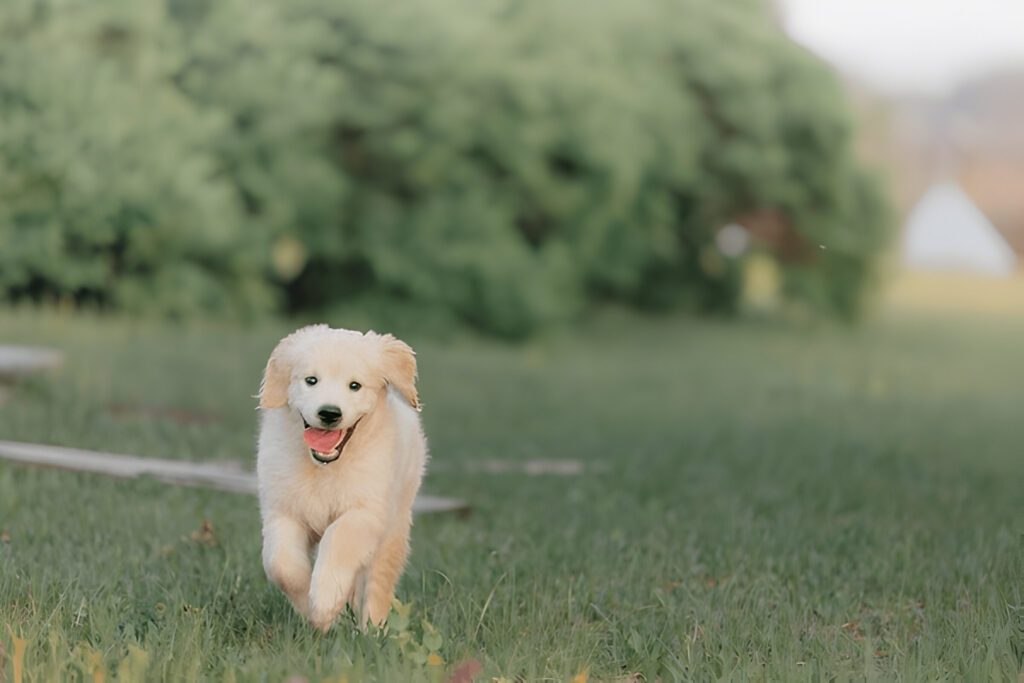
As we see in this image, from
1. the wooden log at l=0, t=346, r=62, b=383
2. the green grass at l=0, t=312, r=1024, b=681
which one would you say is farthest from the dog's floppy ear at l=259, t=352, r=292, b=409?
the wooden log at l=0, t=346, r=62, b=383

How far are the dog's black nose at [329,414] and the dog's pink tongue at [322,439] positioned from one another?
0.09m

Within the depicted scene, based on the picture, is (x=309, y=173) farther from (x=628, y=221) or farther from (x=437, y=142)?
(x=628, y=221)

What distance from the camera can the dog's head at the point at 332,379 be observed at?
4188 millimetres

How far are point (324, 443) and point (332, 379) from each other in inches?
7.8

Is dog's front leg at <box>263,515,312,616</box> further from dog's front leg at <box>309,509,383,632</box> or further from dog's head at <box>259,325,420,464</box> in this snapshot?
dog's head at <box>259,325,420,464</box>

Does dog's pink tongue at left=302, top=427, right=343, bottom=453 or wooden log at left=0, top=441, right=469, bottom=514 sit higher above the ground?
dog's pink tongue at left=302, top=427, right=343, bottom=453

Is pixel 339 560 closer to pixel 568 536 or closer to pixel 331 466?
pixel 331 466

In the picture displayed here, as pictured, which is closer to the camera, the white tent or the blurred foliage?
the blurred foliage

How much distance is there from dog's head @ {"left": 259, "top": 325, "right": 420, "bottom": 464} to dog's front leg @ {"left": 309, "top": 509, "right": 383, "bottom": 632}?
0.22 metres

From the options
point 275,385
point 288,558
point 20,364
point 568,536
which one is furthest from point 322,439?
point 20,364

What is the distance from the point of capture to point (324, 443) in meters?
4.26

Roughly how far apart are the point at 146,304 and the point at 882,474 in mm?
9085

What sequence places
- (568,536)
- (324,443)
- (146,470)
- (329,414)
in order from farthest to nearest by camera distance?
(146,470)
(568,536)
(324,443)
(329,414)

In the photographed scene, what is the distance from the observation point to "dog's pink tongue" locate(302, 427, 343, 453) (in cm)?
425
